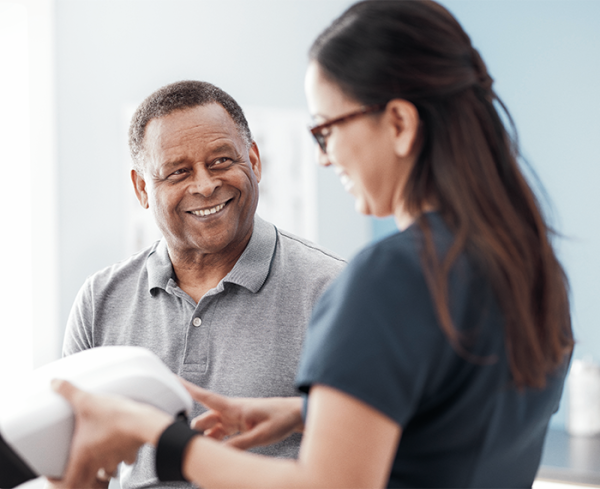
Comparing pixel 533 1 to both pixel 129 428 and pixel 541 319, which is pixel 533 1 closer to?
pixel 541 319

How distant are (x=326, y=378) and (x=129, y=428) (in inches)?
11.6

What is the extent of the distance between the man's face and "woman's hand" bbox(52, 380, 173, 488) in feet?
1.80

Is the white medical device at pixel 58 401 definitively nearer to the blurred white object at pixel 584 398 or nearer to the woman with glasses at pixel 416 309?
the woman with glasses at pixel 416 309

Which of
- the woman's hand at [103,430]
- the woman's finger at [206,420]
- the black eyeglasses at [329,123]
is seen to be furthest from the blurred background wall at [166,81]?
the black eyeglasses at [329,123]

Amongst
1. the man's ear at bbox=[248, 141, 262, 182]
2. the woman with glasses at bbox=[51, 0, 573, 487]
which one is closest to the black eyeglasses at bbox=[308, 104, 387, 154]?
the woman with glasses at bbox=[51, 0, 573, 487]

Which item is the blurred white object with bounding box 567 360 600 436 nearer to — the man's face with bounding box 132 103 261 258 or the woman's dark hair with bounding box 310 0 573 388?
the man's face with bounding box 132 103 261 258

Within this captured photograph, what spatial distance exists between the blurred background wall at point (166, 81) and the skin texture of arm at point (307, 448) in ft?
5.49

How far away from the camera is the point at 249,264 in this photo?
1420mm

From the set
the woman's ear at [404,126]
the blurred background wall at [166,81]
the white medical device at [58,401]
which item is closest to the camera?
the woman's ear at [404,126]

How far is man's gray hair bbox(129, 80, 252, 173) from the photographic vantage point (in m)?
1.40

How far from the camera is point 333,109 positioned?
831mm

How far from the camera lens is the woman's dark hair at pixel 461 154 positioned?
737 mm

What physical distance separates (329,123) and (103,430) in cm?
52

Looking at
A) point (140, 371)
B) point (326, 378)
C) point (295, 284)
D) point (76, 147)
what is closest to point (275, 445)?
point (295, 284)
